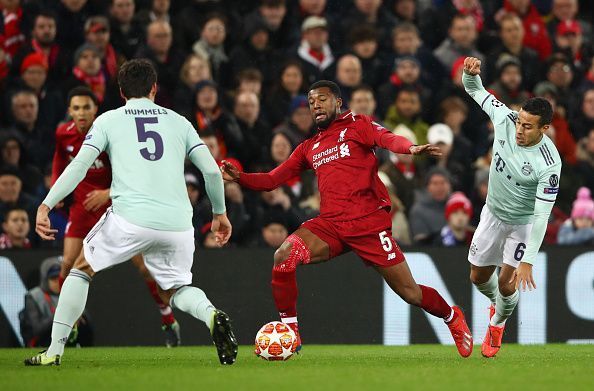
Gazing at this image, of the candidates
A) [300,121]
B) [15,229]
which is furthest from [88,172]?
[300,121]

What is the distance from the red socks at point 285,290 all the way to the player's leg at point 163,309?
87.3 inches

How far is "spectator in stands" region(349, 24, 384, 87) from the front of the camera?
17.0 metres

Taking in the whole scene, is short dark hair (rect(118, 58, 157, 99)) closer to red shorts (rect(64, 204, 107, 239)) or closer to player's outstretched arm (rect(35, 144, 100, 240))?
player's outstretched arm (rect(35, 144, 100, 240))

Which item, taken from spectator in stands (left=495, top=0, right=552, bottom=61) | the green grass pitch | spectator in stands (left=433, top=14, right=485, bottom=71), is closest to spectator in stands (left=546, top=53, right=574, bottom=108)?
spectator in stands (left=495, top=0, right=552, bottom=61)

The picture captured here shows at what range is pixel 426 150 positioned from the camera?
31.3ft

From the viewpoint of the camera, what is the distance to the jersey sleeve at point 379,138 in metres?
10.1

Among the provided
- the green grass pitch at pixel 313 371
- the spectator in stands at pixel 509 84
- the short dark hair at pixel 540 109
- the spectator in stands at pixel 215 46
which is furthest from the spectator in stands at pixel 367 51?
the short dark hair at pixel 540 109

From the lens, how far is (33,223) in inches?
552

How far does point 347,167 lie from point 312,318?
3.54 meters

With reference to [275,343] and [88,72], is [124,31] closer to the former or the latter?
[88,72]

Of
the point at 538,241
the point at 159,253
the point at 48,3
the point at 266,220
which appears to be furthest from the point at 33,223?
the point at 538,241

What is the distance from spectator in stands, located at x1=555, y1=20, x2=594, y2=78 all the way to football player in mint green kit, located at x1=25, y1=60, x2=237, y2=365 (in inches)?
399

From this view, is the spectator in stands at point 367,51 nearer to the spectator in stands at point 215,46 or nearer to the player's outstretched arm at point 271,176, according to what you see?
the spectator in stands at point 215,46

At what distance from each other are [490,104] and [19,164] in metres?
6.32
